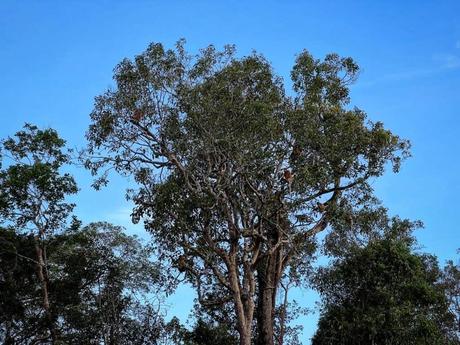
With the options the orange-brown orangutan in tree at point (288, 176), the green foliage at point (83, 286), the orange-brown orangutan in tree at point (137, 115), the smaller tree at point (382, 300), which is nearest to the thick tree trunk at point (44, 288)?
the green foliage at point (83, 286)

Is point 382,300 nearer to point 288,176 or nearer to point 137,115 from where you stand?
point 288,176

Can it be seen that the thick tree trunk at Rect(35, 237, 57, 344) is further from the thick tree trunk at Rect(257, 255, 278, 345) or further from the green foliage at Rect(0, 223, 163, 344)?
the thick tree trunk at Rect(257, 255, 278, 345)

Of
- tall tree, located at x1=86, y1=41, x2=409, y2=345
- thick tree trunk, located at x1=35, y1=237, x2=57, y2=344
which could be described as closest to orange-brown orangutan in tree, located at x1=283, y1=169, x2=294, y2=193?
tall tree, located at x1=86, y1=41, x2=409, y2=345

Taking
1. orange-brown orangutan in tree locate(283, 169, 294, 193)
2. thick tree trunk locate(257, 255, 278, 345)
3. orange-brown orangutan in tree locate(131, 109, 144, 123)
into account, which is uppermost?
orange-brown orangutan in tree locate(131, 109, 144, 123)

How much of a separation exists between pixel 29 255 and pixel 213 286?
19.1ft

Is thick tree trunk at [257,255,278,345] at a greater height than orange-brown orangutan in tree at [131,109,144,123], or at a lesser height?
lesser

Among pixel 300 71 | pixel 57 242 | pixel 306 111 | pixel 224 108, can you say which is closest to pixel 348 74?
pixel 300 71

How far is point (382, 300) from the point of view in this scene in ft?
51.9

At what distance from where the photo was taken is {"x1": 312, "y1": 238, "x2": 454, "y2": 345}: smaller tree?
1528cm

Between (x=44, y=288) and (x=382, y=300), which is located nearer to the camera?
(x=382, y=300)

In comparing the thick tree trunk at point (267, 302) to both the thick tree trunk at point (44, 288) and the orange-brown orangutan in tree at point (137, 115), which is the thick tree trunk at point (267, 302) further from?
Answer: the thick tree trunk at point (44, 288)

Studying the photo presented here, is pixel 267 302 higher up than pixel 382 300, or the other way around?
pixel 382 300

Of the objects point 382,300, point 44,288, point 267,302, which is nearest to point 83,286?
point 44,288

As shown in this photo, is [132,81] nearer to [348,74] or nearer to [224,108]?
[224,108]
